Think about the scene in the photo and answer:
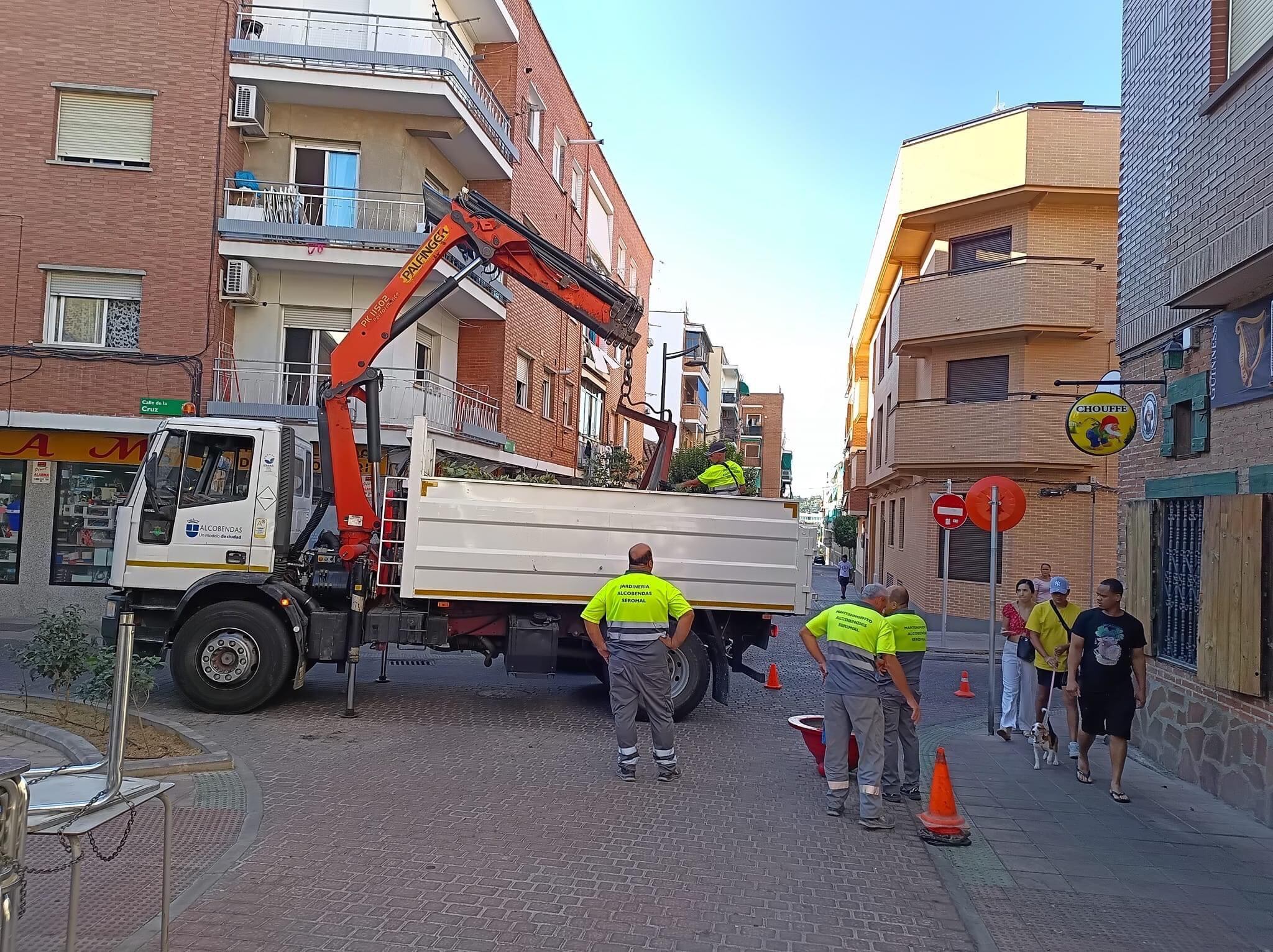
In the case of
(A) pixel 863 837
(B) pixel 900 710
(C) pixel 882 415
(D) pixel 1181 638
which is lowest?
(A) pixel 863 837

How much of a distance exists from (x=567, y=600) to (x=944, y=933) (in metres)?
5.12

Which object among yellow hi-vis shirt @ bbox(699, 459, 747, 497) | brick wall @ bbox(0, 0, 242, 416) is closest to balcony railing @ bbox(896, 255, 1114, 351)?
yellow hi-vis shirt @ bbox(699, 459, 747, 497)

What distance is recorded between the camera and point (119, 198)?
16.1 m

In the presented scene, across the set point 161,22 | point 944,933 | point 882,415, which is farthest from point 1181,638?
point 882,415

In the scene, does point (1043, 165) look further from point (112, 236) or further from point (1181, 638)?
point (112, 236)

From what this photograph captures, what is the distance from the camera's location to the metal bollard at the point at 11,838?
3.09 metres

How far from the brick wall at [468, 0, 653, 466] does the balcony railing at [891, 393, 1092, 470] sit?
6920 mm

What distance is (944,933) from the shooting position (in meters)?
4.81

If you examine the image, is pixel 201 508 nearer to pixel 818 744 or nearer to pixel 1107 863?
pixel 818 744

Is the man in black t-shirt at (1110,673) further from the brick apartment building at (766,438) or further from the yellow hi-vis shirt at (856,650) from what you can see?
the brick apartment building at (766,438)

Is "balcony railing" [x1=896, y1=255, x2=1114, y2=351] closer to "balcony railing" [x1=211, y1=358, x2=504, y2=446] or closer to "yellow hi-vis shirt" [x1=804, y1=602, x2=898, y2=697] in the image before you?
"balcony railing" [x1=211, y1=358, x2=504, y2=446]

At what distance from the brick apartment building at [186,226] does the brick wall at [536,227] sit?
2.89 m

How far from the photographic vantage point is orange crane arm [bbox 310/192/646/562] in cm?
979

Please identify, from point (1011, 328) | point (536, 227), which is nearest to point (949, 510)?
point (1011, 328)
